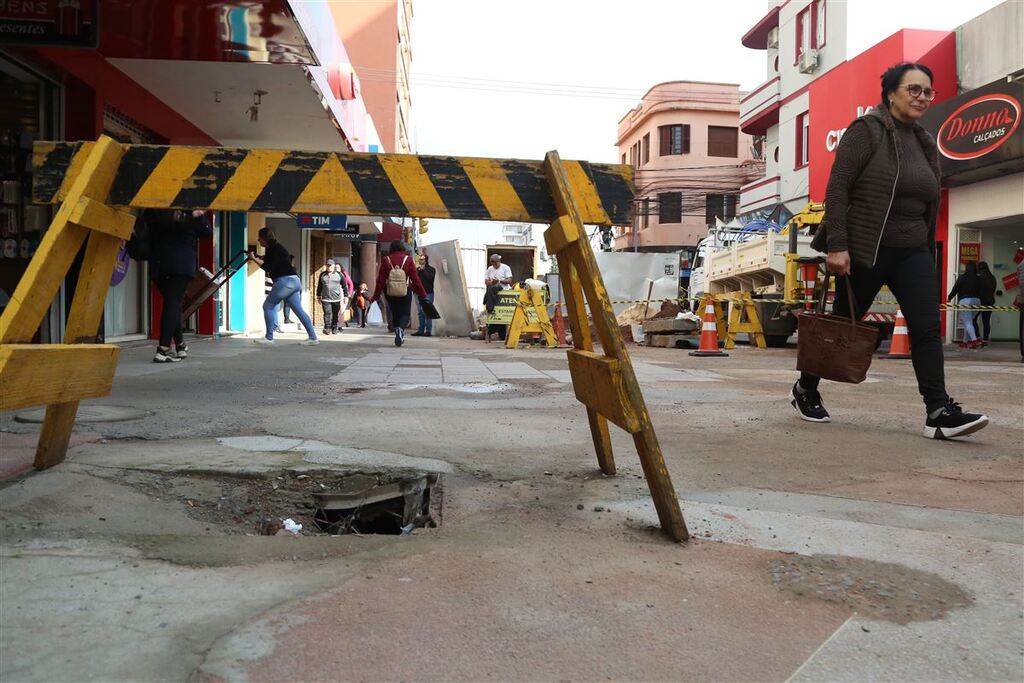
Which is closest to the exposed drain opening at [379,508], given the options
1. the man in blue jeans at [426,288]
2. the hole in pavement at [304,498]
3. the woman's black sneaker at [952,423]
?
the hole in pavement at [304,498]

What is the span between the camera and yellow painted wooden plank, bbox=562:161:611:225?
269 centimetres

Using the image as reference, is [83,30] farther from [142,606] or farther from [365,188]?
Result: [142,606]

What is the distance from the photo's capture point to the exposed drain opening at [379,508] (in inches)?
114

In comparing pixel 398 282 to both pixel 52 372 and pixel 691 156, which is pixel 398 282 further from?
pixel 691 156

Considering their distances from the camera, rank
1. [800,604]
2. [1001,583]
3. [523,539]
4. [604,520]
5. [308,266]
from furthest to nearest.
A: [308,266]
[604,520]
[523,539]
[1001,583]
[800,604]

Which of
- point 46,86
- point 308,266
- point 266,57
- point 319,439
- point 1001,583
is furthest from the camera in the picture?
point 308,266

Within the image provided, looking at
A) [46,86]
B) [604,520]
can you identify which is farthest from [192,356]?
[604,520]

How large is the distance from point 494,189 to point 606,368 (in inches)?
29.3

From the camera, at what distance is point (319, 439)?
12.3 ft

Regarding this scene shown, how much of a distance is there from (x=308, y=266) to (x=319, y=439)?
17765mm

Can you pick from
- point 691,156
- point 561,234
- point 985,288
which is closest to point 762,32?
point 691,156

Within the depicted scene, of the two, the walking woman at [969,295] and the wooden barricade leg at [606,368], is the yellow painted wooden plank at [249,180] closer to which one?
the wooden barricade leg at [606,368]

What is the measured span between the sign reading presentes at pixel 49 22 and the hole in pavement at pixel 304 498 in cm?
466

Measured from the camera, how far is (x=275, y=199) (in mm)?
2619
